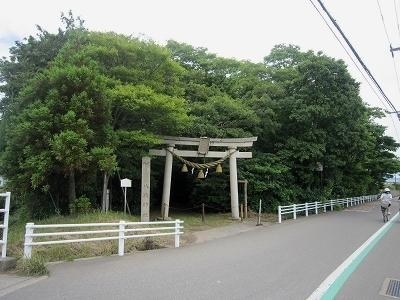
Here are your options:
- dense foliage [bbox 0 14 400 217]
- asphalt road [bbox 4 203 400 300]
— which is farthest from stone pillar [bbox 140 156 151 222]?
asphalt road [bbox 4 203 400 300]

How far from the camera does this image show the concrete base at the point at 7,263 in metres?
8.04

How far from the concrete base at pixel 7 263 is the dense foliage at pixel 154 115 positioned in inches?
266

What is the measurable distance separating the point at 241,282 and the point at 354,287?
6.65 feet

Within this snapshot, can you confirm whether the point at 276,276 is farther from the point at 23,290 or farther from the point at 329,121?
the point at 329,121

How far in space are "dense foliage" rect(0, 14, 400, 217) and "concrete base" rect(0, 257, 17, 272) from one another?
676 cm

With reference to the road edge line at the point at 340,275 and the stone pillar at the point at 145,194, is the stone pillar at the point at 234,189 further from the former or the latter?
the road edge line at the point at 340,275

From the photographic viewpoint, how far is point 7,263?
815 centimetres

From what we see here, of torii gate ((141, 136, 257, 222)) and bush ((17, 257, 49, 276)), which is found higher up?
torii gate ((141, 136, 257, 222))

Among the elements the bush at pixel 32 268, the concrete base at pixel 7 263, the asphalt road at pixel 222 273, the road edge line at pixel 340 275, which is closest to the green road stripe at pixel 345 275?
the road edge line at pixel 340 275

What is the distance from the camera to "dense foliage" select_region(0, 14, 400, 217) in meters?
15.8

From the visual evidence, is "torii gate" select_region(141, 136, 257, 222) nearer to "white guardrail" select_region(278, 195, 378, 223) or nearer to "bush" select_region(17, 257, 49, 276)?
"white guardrail" select_region(278, 195, 378, 223)

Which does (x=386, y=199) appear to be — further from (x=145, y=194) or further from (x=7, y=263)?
(x=7, y=263)

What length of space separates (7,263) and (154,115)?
12564mm

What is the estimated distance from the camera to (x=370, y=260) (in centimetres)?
1022
